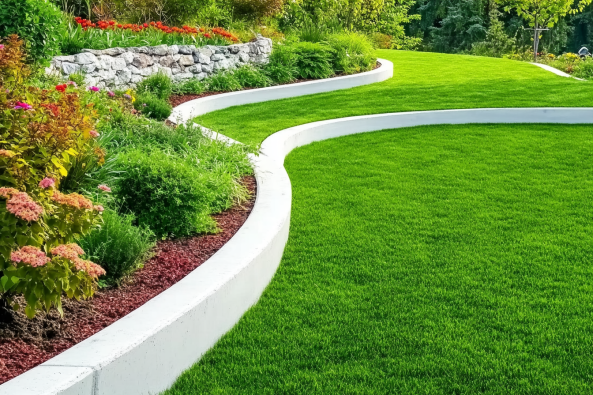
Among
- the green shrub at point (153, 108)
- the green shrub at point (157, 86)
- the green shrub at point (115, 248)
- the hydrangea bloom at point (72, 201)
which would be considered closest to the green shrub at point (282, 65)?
the green shrub at point (157, 86)

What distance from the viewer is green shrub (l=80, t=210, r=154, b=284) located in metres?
3.85

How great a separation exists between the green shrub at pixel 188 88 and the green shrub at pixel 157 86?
0.46 meters

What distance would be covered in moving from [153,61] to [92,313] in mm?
7949

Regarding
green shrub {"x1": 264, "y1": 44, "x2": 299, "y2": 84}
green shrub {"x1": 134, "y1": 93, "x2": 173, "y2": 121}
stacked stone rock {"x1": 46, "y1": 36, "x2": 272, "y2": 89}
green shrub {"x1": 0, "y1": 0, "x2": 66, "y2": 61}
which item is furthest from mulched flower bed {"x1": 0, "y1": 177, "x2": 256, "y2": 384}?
green shrub {"x1": 264, "y1": 44, "x2": 299, "y2": 84}

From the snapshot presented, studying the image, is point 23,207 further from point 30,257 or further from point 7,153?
point 7,153

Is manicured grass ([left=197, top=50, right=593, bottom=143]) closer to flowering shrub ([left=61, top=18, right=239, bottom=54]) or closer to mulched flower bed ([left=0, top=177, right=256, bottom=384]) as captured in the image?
flowering shrub ([left=61, top=18, right=239, bottom=54])

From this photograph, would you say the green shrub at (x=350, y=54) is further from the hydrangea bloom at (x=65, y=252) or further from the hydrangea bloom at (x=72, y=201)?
the hydrangea bloom at (x=65, y=252)

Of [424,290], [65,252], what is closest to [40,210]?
[65,252]

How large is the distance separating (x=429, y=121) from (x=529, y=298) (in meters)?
6.45

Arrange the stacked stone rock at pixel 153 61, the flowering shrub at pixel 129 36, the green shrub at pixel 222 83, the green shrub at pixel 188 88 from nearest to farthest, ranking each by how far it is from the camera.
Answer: the stacked stone rock at pixel 153 61, the flowering shrub at pixel 129 36, the green shrub at pixel 188 88, the green shrub at pixel 222 83

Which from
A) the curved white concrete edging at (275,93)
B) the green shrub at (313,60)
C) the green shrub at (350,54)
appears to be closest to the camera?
the curved white concrete edging at (275,93)

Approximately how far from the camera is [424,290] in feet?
14.2

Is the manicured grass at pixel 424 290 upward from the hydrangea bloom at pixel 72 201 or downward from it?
downward

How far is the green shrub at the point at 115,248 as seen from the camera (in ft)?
12.6
